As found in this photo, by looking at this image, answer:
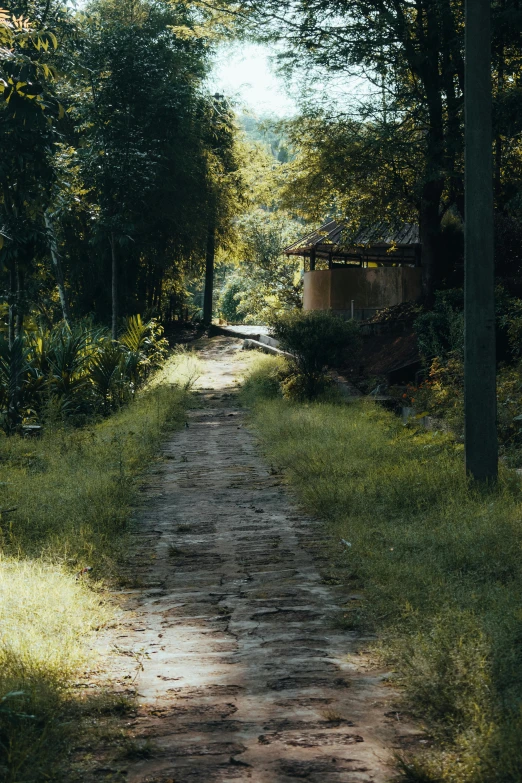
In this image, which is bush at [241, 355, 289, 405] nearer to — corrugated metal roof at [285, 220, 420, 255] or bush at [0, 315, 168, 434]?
bush at [0, 315, 168, 434]

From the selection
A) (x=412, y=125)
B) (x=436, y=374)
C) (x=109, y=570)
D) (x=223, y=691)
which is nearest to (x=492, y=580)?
(x=223, y=691)

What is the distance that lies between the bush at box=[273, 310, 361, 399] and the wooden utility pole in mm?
7183

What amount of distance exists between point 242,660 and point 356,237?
703 inches

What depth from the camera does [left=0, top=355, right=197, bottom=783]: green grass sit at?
129 inches

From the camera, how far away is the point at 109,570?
5.62m

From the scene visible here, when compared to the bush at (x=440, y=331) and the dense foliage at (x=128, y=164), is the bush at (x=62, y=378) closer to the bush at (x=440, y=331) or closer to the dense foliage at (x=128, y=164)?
the dense foliage at (x=128, y=164)

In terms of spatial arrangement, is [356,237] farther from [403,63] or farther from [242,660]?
[242,660]

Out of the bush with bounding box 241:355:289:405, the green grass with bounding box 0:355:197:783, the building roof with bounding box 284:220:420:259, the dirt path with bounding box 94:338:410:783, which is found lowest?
the dirt path with bounding box 94:338:410:783

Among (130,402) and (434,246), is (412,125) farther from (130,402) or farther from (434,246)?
(130,402)

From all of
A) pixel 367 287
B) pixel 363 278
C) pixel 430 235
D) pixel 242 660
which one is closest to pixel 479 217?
pixel 242 660

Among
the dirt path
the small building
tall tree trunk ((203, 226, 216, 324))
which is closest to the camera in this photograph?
the dirt path

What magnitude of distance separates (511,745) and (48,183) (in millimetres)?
8548

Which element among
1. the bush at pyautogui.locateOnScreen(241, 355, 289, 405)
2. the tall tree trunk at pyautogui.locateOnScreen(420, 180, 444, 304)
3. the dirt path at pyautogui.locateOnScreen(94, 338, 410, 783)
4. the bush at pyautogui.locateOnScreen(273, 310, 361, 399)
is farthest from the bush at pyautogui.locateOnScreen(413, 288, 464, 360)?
the dirt path at pyautogui.locateOnScreen(94, 338, 410, 783)

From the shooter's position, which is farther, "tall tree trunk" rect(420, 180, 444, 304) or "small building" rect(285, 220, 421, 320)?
"small building" rect(285, 220, 421, 320)
